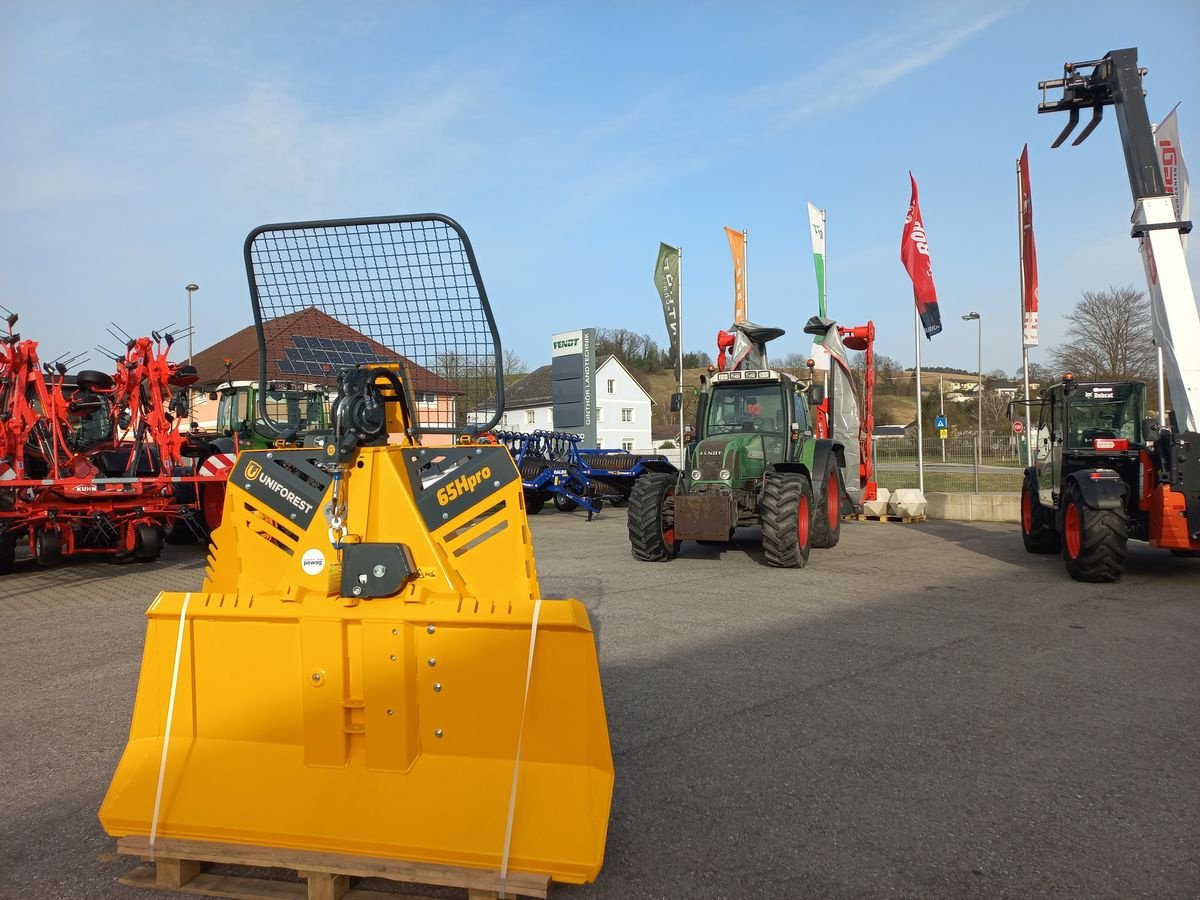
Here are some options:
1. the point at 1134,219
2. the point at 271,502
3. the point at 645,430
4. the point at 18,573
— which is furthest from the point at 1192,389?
the point at 645,430

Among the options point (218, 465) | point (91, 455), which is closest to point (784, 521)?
point (218, 465)

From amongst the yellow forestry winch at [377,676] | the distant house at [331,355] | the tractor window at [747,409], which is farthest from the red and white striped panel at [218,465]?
the yellow forestry winch at [377,676]

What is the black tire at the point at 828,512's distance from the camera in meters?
11.8

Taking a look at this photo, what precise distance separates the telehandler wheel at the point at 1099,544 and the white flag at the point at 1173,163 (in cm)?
336

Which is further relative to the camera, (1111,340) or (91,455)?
(1111,340)

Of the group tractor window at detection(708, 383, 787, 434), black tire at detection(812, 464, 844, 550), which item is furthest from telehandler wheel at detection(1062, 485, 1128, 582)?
tractor window at detection(708, 383, 787, 434)

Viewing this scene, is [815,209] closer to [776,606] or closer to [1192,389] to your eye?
[1192,389]

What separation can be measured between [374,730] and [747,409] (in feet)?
30.2

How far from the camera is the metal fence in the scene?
21.1 meters

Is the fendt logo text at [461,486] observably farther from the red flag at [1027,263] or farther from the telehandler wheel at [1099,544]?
the red flag at [1027,263]

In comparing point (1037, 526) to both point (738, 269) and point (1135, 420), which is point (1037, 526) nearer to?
point (1135, 420)

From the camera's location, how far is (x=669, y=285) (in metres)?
24.6

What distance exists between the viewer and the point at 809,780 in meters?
3.88

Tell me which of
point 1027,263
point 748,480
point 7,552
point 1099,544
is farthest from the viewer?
point 1027,263
